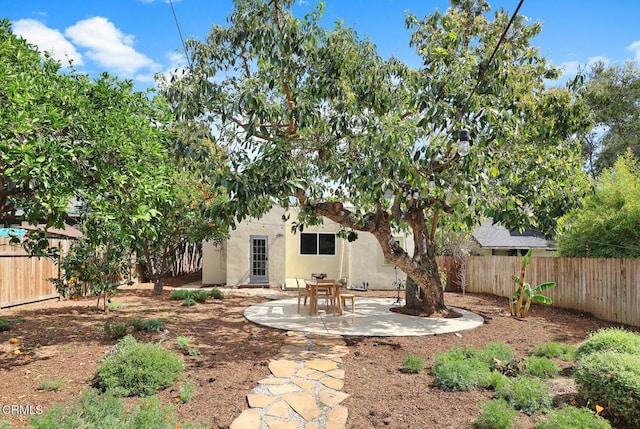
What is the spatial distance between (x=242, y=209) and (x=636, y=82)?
21972 mm

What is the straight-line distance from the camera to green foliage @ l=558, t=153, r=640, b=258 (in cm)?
969

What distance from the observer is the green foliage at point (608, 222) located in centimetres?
969

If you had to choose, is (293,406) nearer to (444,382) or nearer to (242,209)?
(444,382)

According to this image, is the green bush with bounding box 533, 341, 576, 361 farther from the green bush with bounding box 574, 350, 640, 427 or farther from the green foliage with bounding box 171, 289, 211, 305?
the green foliage with bounding box 171, 289, 211, 305

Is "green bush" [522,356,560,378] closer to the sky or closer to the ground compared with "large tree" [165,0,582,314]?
closer to the ground

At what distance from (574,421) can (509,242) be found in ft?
57.8

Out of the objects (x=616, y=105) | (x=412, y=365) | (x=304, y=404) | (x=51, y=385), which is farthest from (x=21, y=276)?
(x=616, y=105)

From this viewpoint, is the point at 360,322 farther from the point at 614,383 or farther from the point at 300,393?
the point at 614,383

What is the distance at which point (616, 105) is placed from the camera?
20953 millimetres

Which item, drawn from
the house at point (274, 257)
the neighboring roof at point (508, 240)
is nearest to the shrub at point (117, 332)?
the house at point (274, 257)

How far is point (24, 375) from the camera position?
518 cm

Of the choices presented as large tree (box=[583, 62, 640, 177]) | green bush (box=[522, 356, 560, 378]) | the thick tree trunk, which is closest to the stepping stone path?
green bush (box=[522, 356, 560, 378])

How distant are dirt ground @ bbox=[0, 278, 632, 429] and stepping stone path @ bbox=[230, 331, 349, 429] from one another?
0.14 metres

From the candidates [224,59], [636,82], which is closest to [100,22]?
[224,59]
